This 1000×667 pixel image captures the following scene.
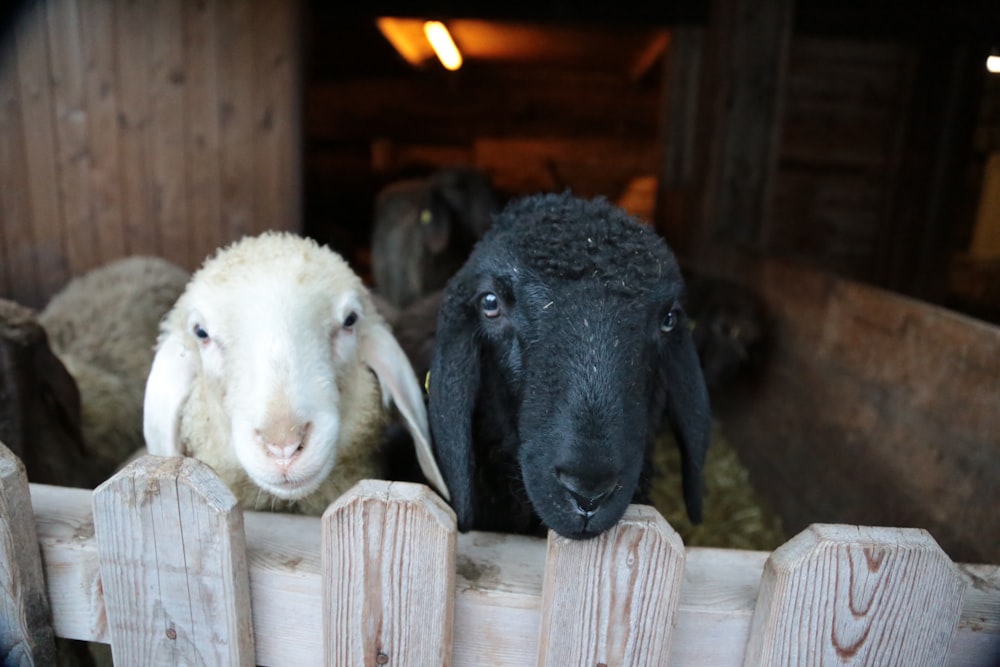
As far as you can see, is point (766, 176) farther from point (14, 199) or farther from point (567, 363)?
point (14, 199)

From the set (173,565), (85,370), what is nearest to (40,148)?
(85,370)

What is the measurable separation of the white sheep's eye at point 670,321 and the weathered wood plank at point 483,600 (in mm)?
662

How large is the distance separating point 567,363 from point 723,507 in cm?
293

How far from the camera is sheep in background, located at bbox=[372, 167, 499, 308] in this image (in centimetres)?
555

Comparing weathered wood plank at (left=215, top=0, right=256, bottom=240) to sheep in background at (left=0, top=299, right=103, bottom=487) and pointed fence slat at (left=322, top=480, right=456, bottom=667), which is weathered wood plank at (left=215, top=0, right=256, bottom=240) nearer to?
sheep in background at (left=0, top=299, right=103, bottom=487)

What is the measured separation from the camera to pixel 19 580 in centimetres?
122

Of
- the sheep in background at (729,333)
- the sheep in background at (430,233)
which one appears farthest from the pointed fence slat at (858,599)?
the sheep in background at (430,233)

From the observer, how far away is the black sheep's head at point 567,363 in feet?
4.57

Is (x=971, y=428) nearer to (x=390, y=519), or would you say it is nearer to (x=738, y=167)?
(x=390, y=519)

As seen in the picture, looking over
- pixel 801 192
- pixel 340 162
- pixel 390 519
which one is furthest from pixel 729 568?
pixel 340 162

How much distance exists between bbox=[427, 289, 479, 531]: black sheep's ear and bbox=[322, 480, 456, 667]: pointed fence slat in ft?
1.88

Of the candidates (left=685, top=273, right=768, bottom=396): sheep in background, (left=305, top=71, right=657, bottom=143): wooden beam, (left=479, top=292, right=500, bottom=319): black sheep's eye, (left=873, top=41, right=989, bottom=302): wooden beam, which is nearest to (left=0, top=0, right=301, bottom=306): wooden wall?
(left=685, top=273, right=768, bottom=396): sheep in background

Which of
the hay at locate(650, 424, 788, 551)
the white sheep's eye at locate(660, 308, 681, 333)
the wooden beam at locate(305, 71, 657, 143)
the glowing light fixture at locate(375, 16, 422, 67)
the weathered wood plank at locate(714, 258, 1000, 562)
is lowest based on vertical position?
the hay at locate(650, 424, 788, 551)

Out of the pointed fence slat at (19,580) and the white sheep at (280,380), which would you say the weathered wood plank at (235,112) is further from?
the pointed fence slat at (19,580)
